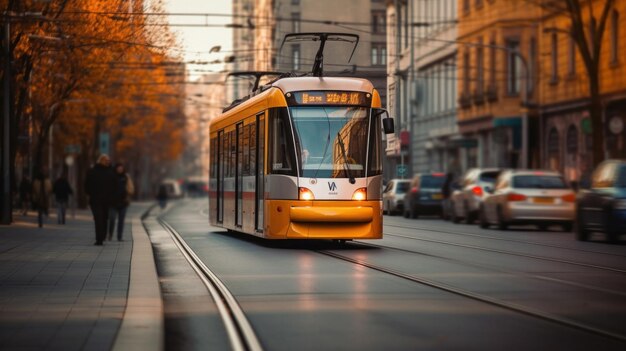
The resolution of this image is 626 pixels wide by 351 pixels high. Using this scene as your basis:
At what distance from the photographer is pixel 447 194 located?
47906 millimetres

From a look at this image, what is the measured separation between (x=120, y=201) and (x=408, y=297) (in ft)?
54.5

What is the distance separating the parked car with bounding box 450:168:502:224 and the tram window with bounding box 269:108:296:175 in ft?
54.2

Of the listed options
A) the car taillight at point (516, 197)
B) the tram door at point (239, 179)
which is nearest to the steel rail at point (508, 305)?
the tram door at point (239, 179)

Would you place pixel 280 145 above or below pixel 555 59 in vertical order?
below

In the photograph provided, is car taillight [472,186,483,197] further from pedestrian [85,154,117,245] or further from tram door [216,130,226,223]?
pedestrian [85,154,117,245]

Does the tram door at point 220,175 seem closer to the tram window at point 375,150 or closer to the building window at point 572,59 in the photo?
the tram window at point 375,150

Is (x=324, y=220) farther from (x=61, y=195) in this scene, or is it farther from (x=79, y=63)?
(x=79, y=63)

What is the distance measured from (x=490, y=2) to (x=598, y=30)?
20432mm

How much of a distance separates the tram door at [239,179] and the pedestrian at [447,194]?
18886mm

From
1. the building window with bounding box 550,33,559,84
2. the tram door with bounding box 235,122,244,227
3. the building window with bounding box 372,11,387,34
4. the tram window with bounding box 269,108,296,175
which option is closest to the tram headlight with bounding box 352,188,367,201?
the tram window with bounding box 269,108,296,175

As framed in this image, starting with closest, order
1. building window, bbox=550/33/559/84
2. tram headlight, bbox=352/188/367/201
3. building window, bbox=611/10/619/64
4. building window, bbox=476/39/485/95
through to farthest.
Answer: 1. tram headlight, bbox=352/188/367/201
2. building window, bbox=611/10/619/64
3. building window, bbox=550/33/559/84
4. building window, bbox=476/39/485/95

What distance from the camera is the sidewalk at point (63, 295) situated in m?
10.3

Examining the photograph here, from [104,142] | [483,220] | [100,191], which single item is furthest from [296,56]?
[104,142]

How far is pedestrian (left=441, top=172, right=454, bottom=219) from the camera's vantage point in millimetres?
47037
